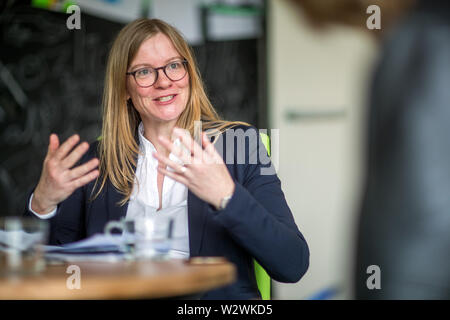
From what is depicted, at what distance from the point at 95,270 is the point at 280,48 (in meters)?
2.38

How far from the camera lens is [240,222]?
1252mm

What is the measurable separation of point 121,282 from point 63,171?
0.49 meters

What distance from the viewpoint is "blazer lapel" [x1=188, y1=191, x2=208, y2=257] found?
150 centimetres

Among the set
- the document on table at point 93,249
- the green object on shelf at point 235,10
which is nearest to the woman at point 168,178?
the document on table at point 93,249

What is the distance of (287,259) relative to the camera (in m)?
1.37

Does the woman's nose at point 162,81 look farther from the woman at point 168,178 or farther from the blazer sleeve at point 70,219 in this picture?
the blazer sleeve at point 70,219

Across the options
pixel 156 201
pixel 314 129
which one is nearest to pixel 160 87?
pixel 156 201

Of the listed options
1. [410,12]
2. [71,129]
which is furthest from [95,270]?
[71,129]

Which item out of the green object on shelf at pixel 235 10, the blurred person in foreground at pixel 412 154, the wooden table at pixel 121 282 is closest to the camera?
the blurred person in foreground at pixel 412 154

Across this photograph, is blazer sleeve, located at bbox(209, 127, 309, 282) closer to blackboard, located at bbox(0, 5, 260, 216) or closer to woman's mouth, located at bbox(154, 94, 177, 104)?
woman's mouth, located at bbox(154, 94, 177, 104)

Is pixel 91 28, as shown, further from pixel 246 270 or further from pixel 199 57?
pixel 246 270

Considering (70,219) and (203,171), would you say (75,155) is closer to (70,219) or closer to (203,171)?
(203,171)

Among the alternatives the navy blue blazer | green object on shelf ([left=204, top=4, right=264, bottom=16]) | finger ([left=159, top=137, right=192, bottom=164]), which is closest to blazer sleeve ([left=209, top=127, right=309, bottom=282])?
the navy blue blazer

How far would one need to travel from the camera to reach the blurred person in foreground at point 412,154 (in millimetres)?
585
